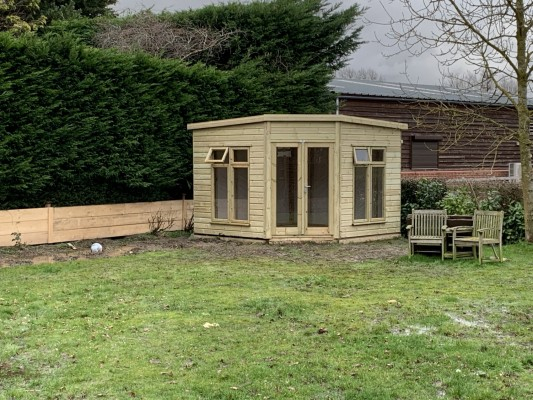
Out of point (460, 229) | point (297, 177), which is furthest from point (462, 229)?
point (297, 177)

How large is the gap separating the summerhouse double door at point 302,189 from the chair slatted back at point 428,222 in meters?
2.28

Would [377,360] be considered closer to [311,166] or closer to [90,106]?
[311,166]

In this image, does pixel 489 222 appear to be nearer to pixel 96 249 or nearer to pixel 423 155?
pixel 96 249

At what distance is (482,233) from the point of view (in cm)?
1041

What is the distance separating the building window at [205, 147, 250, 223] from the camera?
13.7 metres

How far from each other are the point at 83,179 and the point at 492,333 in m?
10.2

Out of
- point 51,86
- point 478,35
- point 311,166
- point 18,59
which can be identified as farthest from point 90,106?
point 478,35

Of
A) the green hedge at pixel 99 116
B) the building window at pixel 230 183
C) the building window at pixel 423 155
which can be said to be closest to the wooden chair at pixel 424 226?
the building window at pixel 230 183

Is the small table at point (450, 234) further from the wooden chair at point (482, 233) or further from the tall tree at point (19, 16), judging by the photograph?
the tall tree at point (19, 16)

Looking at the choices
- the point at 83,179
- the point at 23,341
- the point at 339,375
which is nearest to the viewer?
the point at 339,375

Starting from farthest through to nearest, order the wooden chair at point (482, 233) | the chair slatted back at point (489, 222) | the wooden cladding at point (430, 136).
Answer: the wooden cladding at point (430, 136), the chair slatted back at point (489, 222), the wooden chair at point (482, 233)

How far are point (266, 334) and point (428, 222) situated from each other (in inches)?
249

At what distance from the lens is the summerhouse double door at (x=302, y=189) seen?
521 inches

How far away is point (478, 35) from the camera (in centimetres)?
1175
